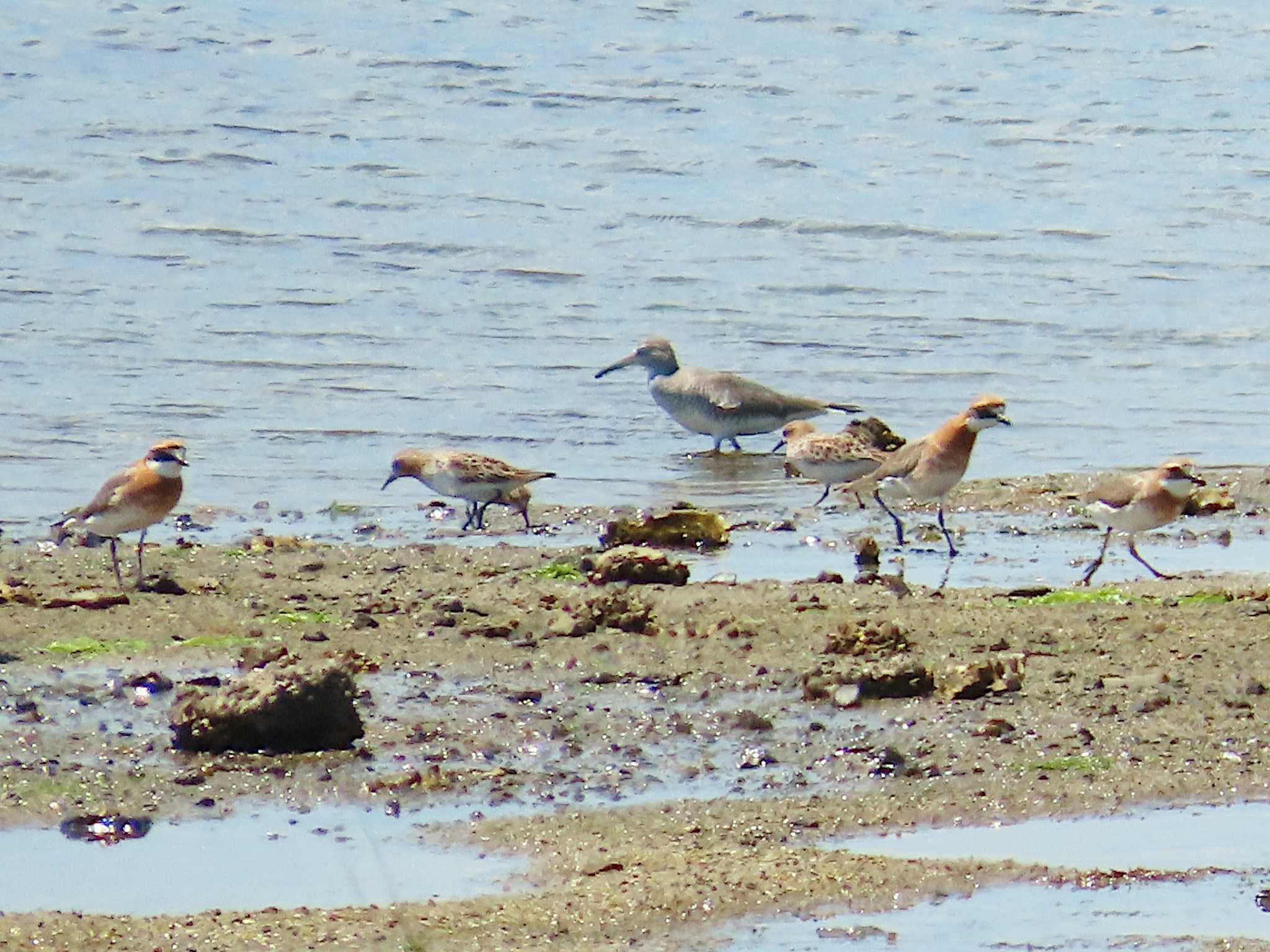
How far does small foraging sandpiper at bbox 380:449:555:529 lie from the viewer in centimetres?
1200

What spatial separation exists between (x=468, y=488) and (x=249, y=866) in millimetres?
6174

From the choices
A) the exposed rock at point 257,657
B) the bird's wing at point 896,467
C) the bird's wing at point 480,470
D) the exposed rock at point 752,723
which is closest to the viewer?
the exposed rock at point 752,723

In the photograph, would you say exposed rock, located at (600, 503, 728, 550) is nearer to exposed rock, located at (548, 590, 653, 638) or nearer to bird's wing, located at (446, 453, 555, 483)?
bird's wing, located at (446, 453, 555, 483)

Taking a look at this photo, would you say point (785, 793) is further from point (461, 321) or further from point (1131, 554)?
point (461, 321)

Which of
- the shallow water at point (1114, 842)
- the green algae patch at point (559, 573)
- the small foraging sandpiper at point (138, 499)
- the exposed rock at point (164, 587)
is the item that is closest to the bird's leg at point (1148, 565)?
the green algae patch at point (559, 573)

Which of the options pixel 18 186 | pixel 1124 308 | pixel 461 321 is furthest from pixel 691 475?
pixel 18 186

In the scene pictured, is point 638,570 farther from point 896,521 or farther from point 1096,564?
point 896,521

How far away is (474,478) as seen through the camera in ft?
39.3

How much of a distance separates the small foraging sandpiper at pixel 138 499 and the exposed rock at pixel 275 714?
10.2 ft

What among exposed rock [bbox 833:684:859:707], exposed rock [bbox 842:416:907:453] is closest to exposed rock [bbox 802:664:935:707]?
exposed rock [bbox 833:684:859:707]

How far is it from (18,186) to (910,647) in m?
15.5

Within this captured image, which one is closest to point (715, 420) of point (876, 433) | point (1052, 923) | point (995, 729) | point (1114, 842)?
point (876, 433)

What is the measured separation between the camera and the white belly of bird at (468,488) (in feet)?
39.4

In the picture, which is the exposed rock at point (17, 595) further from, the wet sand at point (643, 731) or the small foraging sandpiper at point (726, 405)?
the small foraging sandpiper at point (726, 405)
